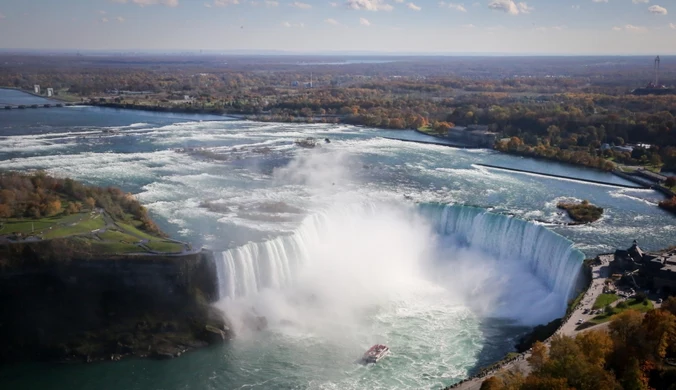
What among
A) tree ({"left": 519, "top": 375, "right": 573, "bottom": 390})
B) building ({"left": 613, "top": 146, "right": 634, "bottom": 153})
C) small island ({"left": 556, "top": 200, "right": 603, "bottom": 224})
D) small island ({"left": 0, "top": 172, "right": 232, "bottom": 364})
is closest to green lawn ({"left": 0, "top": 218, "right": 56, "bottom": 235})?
small island ({"left": 0, "top": 172, "right": 232, "bottom": 364})

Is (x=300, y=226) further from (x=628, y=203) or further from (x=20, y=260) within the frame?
(x=628, y=203)

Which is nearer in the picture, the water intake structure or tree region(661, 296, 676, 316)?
tree region(661, 296, 676, 316)

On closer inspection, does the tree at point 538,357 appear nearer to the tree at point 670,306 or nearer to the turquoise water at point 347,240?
the turquoise water at point 347,240

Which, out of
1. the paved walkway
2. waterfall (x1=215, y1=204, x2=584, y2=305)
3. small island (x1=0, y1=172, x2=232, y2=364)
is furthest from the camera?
waterfall (x1=215, y1=204, x2=584, y2=305)

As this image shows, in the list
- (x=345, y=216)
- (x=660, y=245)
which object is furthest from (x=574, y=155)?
(x=345, y=216)

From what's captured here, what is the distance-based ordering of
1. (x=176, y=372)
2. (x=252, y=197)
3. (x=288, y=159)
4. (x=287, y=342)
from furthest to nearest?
(x=288, y=159) → (x=252, y=197) → (x=287, y=342) → (x=176, y=372)

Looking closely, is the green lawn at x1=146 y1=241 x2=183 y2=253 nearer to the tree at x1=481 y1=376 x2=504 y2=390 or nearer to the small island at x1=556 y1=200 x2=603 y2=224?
the tree at x1=481 y1=376 x2=504 y2=390

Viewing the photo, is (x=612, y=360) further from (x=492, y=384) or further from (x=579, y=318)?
(x=579, y=318)
